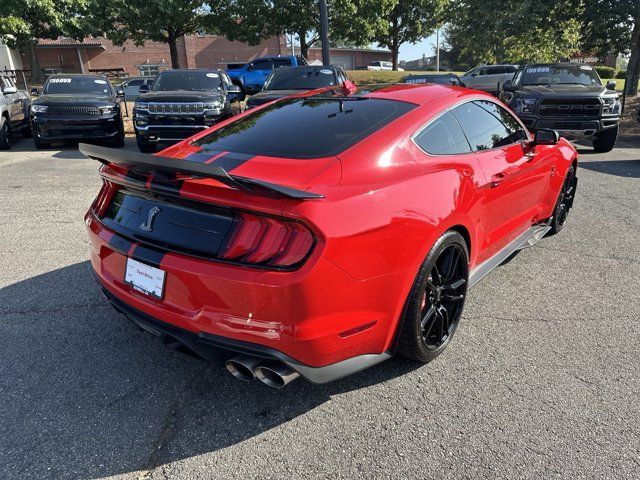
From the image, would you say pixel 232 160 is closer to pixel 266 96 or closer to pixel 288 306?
pixel 288 306

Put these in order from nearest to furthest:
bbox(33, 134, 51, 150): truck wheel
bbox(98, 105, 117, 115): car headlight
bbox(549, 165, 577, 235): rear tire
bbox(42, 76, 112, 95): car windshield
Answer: bbox(549, 165, 577, 235): rear tire, bbox(98, 105, 117, 115): car headlight, bbox(33, 134, 51, 150): truck wheel, bbox(42, 76, 112, 95): car windshield

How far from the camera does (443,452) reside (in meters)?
2.26

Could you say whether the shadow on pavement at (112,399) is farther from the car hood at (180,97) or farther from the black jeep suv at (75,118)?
the black jeep suv at (75,118)

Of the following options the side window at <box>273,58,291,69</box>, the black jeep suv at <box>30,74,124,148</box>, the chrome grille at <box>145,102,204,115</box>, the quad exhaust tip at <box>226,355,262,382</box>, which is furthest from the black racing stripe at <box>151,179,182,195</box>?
the side window at <box>273,58,291,69</box>

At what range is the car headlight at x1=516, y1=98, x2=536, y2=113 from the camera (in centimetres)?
1053

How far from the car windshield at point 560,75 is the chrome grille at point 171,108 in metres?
7.74

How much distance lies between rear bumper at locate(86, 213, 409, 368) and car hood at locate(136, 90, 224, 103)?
26.0 feet

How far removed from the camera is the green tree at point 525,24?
19766 mm

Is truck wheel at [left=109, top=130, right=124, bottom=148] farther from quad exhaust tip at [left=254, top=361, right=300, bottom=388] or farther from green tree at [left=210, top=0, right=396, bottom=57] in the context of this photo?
green tree at [left=210, top=0, right=396, bottom=57]

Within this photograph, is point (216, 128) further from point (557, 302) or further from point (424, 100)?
point (557, 302)

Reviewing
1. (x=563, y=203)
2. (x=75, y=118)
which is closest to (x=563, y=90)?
(x=563, y=203)

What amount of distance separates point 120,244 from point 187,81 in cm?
927

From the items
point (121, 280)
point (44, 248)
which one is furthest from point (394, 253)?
point (44, 248)

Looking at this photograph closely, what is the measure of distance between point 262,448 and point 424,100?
2258 millimetres
